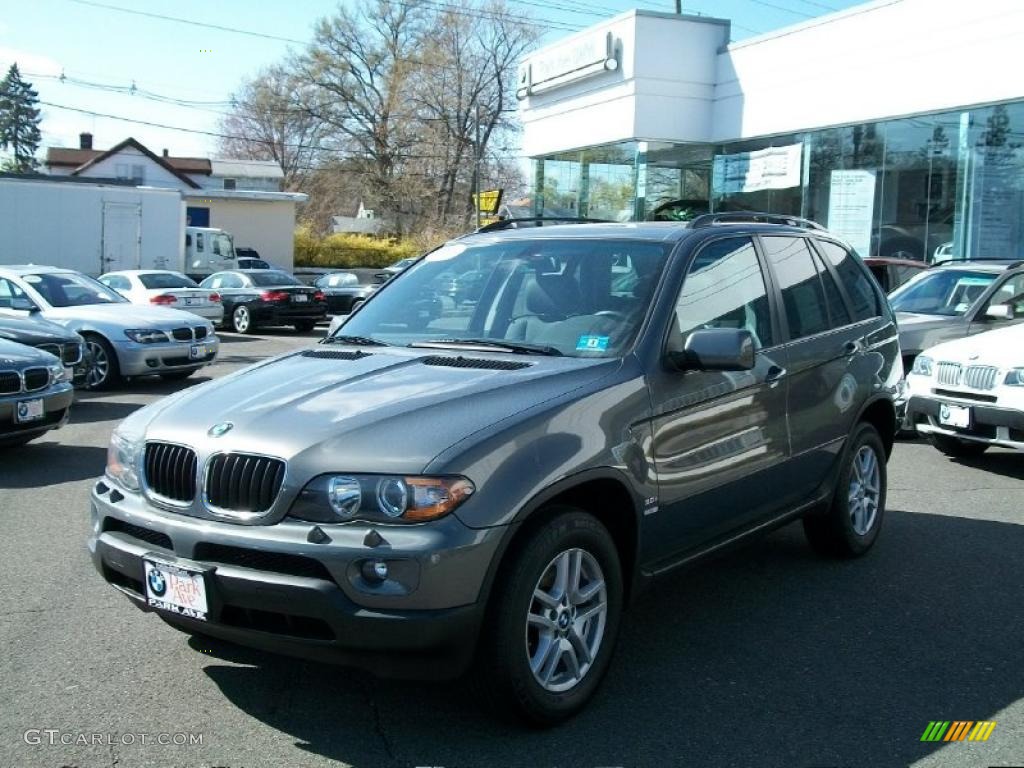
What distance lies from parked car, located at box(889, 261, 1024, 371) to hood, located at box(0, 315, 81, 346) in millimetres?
8666

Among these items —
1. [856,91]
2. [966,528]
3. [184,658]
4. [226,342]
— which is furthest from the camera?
[226,342]

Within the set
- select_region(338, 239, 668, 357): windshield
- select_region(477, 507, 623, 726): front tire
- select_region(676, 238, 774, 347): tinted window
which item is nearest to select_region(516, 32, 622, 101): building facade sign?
select_region(676, 238, 774, 347): tinted window

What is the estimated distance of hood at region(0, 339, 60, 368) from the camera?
8.66 m

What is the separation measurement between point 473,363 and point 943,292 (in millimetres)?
9099

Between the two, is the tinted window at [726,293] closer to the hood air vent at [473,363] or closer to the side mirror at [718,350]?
the side mirror at [718,350]

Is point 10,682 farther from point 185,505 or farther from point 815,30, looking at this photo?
point 815,30

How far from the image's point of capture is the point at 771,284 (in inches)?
213

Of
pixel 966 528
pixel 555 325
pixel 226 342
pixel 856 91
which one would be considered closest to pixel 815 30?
pixel 856 91

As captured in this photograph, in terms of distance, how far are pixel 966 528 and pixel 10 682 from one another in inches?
223

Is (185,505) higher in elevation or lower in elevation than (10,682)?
higher

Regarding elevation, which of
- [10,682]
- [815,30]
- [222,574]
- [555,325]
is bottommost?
[10,682]

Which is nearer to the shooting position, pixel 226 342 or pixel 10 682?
pixel 10 682

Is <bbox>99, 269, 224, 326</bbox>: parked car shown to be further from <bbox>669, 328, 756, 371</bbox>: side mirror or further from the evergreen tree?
the evergreen tree

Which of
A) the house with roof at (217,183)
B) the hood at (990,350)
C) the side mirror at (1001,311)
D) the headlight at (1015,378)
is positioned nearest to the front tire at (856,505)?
the headlight at (1015,378)
